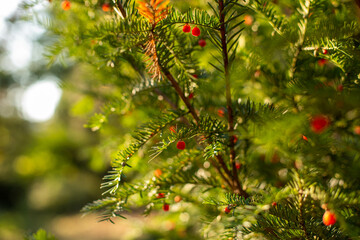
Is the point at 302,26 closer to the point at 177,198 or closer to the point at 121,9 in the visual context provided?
the point at 121,9

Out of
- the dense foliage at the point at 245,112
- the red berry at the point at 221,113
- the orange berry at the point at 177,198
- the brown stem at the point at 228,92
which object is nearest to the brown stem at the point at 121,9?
the dense foliage at the point at 245,112

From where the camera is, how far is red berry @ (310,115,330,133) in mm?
260

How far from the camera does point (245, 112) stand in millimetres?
419

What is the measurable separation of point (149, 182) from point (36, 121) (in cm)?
800

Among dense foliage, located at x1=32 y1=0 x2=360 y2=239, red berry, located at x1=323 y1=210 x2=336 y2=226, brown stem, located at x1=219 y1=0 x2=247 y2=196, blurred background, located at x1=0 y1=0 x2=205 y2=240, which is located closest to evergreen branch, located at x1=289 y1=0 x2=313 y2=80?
dense foliage, located at x1=32 y1=0 x2=360 y2=239

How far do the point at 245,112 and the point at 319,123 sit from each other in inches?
6.3

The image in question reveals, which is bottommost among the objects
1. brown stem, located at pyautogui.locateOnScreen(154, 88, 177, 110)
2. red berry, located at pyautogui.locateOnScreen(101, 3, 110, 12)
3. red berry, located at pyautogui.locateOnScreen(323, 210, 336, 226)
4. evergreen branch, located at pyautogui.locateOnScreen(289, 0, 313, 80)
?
red berry, located at pyautogui.locateOnScreen(323, 210, 336, 226)

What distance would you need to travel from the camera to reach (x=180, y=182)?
471 mm

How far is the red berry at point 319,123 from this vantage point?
260 mm

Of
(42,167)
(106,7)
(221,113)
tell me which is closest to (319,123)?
(221,113)

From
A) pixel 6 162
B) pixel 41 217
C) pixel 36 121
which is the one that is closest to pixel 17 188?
pixel 6 162

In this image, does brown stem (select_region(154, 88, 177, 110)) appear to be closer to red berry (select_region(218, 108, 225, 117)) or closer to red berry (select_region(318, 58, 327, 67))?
red berry (select_region(218, 108, 225, 117))

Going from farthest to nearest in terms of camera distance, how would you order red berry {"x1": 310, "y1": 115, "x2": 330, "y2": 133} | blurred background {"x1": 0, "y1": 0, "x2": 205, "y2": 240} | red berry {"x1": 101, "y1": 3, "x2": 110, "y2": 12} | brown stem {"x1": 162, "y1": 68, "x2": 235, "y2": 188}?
blurred background {"x1": 0, "y1": 0, "x2": 205, "y2": 240} → red berry {"x1": 101, "y1": 3, "x2": 110, "y2": 12} → brown stem {"x1": 162, "y1": 68, "x2": 235, "y2": 188} → red berry {"x1": 310, "y1": 115, "x2": 330, "y2": 133}

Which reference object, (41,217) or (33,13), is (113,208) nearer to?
(33,13)
